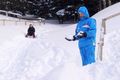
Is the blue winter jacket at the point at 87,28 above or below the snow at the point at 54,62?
above

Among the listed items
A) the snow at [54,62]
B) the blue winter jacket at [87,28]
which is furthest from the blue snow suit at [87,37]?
the snow at [54,62]

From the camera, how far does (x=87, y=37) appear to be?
877 centimetres

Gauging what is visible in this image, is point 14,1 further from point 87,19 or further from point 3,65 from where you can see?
point 87,19

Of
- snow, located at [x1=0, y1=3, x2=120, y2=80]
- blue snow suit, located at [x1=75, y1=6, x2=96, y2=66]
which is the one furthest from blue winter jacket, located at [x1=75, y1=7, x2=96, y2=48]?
snow, located at [x1=0, y1=3, x2=120, y2=80]

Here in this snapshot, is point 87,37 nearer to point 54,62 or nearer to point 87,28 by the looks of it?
point 87,28

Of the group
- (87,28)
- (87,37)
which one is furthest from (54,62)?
(87,28)

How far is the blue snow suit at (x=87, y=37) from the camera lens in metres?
8.70

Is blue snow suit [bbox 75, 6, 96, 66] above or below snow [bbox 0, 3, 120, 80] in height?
above

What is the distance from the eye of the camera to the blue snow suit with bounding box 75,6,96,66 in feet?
28.6

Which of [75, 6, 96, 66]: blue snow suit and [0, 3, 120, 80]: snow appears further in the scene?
[75, 6, 96, 66]: blue snow suit

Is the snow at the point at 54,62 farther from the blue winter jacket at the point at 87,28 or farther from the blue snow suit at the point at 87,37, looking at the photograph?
the blue winter jacket at the point at 87,28

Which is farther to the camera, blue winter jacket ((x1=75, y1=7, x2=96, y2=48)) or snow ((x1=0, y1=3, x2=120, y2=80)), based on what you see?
blue winter jacket ((x1=75, y1=7, x2=96, y2=48))

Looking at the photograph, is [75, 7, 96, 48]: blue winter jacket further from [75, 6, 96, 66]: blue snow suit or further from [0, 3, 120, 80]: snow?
[0, 3, 120, 80]: snow

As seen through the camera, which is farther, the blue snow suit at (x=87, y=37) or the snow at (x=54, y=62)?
the blue snow suit at (x=87, y=37)
